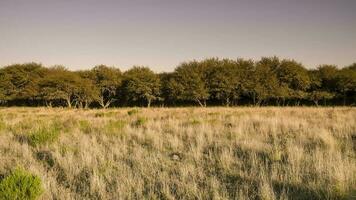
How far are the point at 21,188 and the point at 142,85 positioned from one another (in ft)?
151

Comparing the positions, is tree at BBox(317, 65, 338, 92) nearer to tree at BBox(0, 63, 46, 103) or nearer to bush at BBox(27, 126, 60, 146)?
tree at BBox(0, 63, 46, 103)

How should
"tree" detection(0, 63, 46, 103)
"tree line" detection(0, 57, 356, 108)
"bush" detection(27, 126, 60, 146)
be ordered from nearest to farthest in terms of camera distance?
"bush" detection(27, 126, 60, 146) < "tree line" detection(0, 57, 356, 108) < "tree" detection(0, 63, 46, 103)

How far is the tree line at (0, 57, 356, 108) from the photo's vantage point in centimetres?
4626

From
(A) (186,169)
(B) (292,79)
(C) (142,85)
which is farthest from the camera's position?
(C) (142,85)

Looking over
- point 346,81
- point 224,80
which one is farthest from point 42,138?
point 346,81

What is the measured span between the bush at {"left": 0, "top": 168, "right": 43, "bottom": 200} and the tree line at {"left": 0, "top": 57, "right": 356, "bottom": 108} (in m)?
41.1

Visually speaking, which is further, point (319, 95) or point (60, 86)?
point (60, 86)

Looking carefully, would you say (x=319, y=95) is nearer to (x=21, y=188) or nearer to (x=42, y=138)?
(x=42, y=138)

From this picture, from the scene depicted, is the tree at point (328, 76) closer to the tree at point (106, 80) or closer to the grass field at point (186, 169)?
the tree at point (106, 80)

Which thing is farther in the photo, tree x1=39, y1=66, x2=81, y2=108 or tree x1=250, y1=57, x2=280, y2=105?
tree x1=39, y1=66, x2=81, y2=108

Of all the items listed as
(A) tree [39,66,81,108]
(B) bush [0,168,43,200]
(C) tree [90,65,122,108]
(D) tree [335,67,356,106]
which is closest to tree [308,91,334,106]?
(D) tree [335,67,356,106]

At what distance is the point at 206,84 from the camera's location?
1923 inches

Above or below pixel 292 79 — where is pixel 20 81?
above

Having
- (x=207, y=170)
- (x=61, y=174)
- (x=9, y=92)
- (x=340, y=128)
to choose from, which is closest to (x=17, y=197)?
(x=61, y=174)
